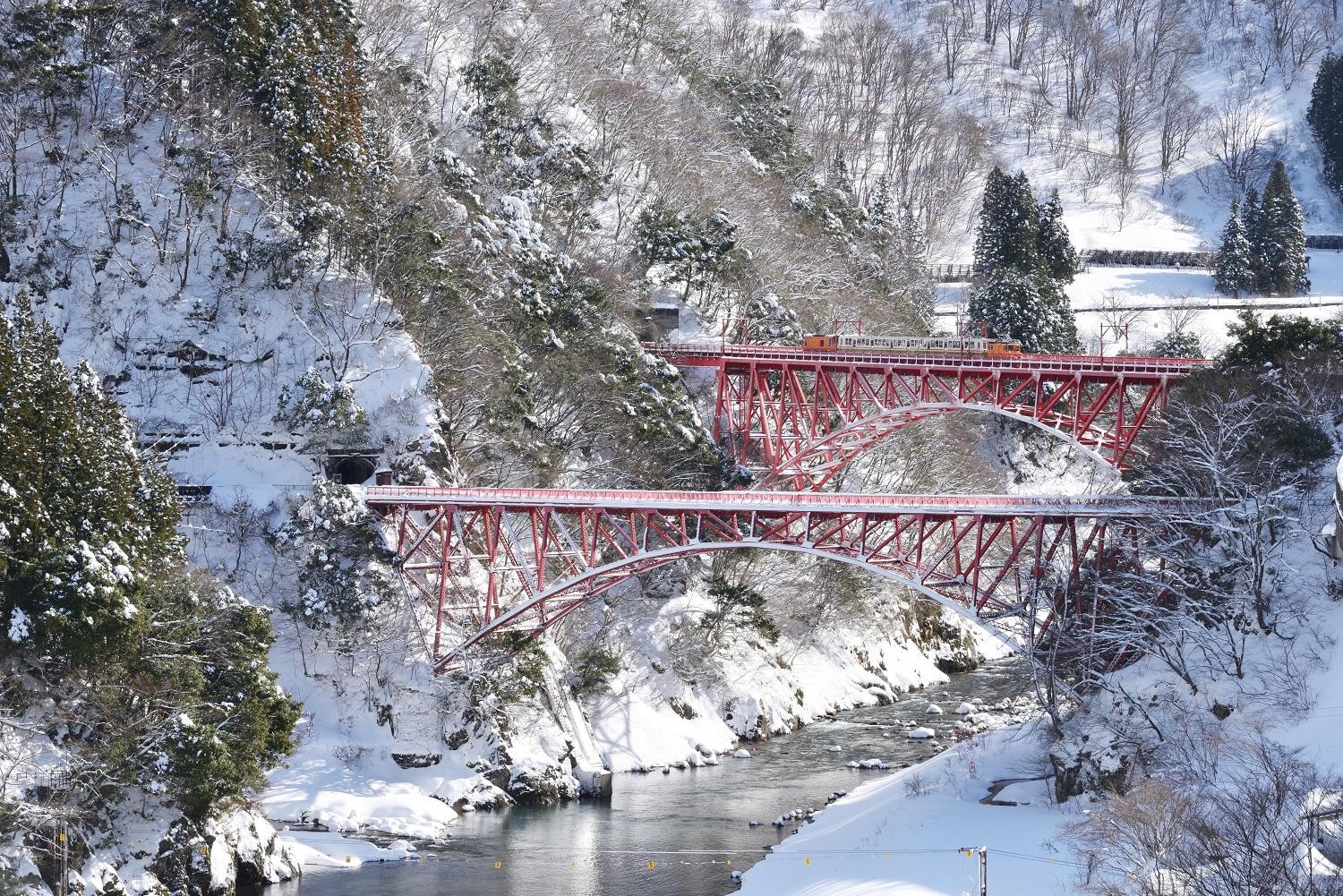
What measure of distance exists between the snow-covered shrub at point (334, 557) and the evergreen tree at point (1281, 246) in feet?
184

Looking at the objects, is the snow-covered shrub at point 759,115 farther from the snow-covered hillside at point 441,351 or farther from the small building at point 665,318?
the small building at point 665,318

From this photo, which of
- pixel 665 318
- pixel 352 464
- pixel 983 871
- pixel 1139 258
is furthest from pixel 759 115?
pixel 983 871

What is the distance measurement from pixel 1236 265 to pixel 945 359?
1469 inches

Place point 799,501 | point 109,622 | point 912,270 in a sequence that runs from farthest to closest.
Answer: point 912,270, point 799,501, point 109,622

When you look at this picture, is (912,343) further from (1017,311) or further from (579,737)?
(579,737)

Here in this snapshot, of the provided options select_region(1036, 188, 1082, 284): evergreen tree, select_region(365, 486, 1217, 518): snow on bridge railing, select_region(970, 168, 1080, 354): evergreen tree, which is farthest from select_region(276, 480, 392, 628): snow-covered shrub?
select_region(1036, 188, 1082, 284): evergreen tree

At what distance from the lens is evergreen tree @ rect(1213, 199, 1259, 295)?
78.4m

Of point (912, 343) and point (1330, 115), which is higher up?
point (1330, 115)

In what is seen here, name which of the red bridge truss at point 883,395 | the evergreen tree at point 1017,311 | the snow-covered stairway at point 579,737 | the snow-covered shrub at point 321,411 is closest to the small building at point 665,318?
the red bridge truss at point 883,395

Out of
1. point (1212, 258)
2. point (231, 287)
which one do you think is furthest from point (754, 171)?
point (231, 287)

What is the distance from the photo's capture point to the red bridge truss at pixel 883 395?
1781 inches

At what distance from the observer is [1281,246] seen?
78.6 metres

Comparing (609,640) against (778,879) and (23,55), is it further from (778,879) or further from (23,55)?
(23,55)

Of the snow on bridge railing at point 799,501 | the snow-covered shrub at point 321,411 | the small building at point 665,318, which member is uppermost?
the small building at point 665,318
